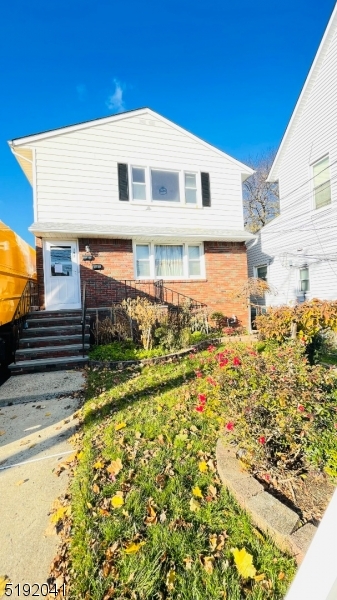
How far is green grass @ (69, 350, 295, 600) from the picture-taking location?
64.5 inches

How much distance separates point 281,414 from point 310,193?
34.4ft

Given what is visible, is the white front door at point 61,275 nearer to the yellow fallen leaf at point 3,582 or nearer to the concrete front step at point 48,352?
the concrete front step at point 48,352

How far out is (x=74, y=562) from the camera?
1.83 meters

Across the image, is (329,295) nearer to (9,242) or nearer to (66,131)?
(9,242)

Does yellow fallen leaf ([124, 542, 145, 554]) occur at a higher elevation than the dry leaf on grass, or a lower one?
lower

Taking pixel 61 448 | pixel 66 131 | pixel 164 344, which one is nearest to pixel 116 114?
pixel 66 131

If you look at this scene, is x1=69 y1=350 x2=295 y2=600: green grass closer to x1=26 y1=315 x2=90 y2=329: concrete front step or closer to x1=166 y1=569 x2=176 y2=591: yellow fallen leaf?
x1=166 y1=569 x2=176 y2=591: yellow fallen leaf

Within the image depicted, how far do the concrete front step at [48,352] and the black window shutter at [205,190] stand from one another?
757 centimetres

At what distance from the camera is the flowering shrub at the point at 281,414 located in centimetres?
236

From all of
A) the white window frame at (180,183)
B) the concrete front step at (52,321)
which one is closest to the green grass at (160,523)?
the concrete front step at (52,321)

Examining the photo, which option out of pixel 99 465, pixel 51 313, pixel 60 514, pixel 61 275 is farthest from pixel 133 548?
pixel 61 275

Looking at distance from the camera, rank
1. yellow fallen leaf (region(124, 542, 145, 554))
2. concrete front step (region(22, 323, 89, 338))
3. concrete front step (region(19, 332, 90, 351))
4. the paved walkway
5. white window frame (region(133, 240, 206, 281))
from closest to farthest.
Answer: yellow fallen leaf (region(124, 542, 145, 554))
the paved walkway
concrete front step (region(19, 332, 90, 351))
concrete front step (region(22, 323, 89, 338))
white window frame (region(133, 240, 206, 281))

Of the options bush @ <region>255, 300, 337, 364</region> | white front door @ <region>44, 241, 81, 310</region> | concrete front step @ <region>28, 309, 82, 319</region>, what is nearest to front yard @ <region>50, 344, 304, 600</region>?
bush @ <region>255, 300, 337, 364</region>

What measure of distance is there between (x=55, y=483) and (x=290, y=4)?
46.8 feet
